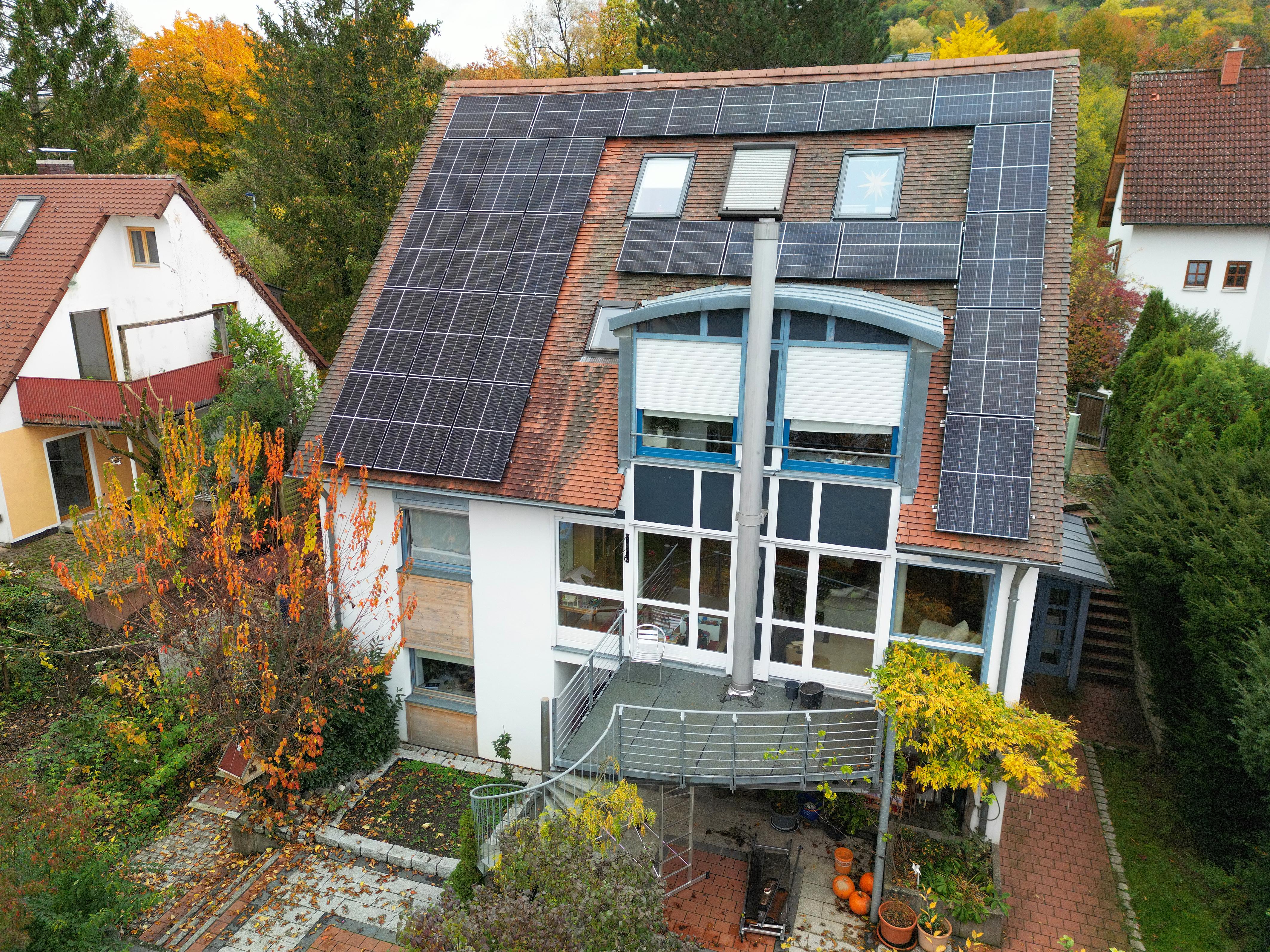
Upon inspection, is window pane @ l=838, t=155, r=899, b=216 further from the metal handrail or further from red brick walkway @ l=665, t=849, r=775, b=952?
red brick walkway @ l=665, t=849, r=775, b=952

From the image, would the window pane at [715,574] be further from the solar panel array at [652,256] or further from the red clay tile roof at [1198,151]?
the red clay tile roof at [1198,151]

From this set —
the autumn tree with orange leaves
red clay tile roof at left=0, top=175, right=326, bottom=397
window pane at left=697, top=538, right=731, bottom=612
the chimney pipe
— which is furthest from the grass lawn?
the chimney pipe

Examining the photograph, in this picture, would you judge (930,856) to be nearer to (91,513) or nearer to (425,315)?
(425,315)

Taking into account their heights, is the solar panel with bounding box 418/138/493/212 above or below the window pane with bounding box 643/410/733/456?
above

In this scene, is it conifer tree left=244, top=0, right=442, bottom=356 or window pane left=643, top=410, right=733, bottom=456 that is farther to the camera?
conifer tree left=244, top=0, right=442, bottom=356

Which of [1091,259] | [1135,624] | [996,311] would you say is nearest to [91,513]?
[996,311]

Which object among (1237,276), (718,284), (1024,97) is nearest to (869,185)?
(1024,97)
